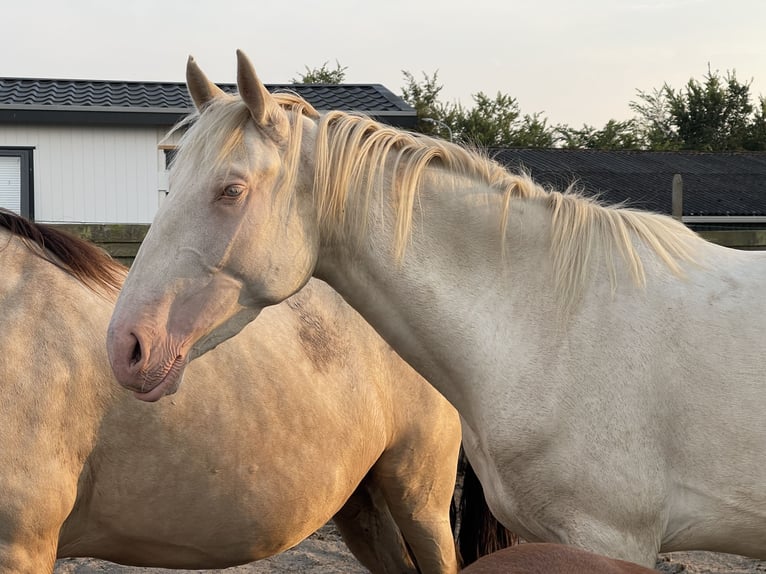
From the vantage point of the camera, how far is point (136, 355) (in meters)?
1.99

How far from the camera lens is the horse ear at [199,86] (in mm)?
2164

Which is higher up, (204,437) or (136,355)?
(136,355)

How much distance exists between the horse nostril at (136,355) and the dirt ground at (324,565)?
2.83m

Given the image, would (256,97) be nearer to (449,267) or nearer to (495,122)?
(449,267)

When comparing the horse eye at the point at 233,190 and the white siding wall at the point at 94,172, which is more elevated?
the horse eye at the point at 233,190

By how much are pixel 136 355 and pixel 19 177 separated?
902 cm

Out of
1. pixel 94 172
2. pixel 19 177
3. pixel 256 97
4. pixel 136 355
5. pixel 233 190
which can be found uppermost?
pixel 256 97

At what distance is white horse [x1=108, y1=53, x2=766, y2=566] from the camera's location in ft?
6.65

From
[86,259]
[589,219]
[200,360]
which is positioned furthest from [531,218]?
[86,259]

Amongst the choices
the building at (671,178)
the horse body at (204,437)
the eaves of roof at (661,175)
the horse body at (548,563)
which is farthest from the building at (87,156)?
the horse body at (548,563)

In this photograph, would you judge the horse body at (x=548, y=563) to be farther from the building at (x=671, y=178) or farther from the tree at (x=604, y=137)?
the tree at (x=604, y=137)

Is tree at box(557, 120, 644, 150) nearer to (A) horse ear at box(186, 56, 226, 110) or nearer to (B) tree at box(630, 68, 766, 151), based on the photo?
(B) tree at box(630, 68, 766, 151)

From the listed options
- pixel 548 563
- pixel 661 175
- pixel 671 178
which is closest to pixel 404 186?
pixel 548 563

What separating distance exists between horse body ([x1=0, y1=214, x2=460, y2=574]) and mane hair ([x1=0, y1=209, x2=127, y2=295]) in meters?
0.04
